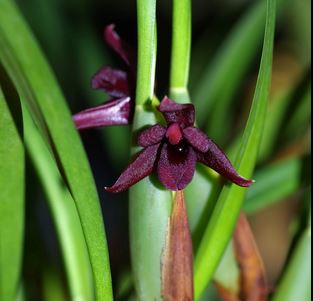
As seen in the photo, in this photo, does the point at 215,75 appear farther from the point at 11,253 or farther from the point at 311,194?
the point at 11,253

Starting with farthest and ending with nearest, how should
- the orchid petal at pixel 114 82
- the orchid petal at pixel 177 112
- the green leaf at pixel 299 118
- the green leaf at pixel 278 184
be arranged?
1. the green leaf at pixel 299 118
2. the green leaf at pixel 278 184
3. the orchid petal at pixel 114 82
4. the orchid petal at pixel 177 112

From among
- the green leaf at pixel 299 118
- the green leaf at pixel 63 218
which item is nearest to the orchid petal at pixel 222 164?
the green leaf at pixel 63 218

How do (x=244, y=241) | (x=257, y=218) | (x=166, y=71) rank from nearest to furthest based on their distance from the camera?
(x=244, y=241) < (x=257, y=218) < (x=166, y=71)

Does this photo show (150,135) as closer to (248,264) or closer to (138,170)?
(138,170)

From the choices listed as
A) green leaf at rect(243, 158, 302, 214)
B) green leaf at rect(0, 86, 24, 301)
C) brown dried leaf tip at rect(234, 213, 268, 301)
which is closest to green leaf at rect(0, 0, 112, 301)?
green leaf at rect(0, 86, 24, 301)

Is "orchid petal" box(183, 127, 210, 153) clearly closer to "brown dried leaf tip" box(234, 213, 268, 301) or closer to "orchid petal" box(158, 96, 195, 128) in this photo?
"orchid petal" box(158, 96, 195, 128)

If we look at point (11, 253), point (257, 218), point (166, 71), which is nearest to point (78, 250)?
point (11, 253)

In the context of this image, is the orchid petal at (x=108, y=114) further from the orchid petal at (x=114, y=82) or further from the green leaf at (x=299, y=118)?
the green leaf at (x=299, y=118)
